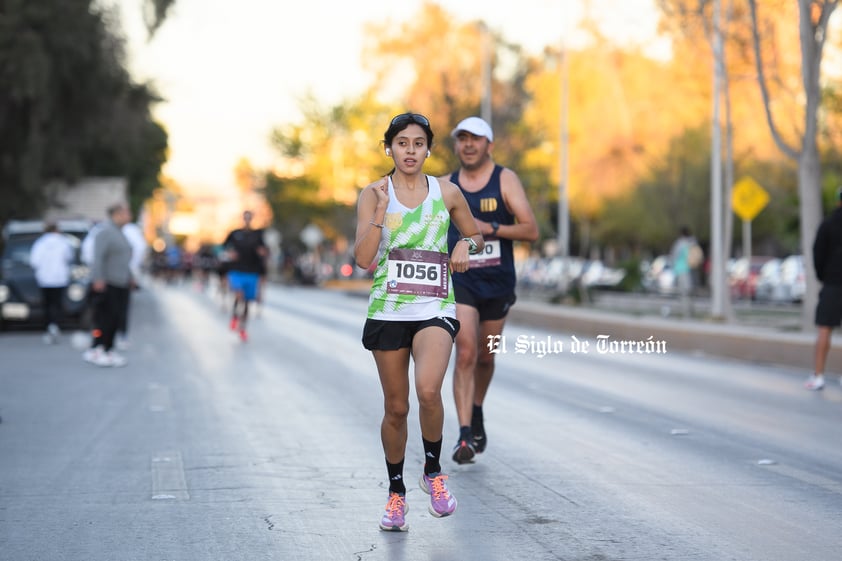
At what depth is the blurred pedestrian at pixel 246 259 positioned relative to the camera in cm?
2077

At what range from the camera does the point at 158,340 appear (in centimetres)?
2031

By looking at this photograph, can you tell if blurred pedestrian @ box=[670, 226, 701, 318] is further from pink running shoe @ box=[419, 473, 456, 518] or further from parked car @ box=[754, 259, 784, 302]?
pink running shoe @ box=[419, 473, 456, 518]

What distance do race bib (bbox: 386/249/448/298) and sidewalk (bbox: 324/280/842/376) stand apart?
10.3m

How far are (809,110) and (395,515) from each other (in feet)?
51.4

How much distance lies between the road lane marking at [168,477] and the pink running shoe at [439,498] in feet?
5.08

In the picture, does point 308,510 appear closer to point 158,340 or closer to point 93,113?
point 158,340

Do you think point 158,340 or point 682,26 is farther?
point 682,26

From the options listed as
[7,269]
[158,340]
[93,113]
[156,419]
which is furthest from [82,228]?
[156,419]

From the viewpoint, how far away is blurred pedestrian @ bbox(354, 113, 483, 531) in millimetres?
6105

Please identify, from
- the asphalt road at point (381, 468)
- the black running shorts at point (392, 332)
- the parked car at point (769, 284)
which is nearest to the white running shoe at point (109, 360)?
the asphalt road at point (381, 468)

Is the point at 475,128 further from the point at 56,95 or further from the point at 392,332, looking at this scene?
the point at 56,95

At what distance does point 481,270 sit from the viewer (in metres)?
8.34

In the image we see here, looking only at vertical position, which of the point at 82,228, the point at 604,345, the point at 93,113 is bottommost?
the point at 604,345

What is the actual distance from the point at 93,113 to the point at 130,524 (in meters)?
28.7
